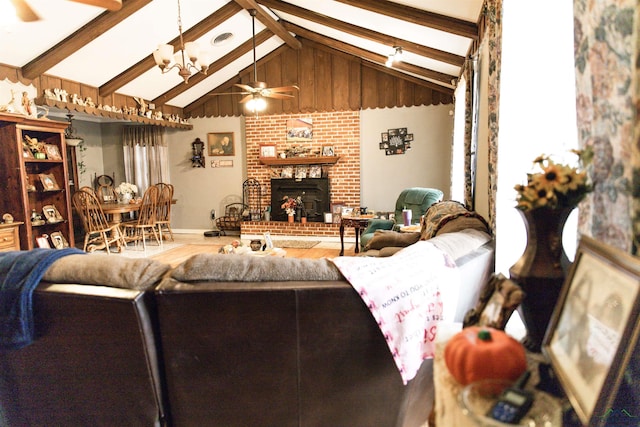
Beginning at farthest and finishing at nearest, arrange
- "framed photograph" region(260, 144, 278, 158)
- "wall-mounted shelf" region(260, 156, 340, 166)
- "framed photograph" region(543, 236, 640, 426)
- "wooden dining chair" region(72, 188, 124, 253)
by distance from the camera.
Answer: "framed photograph" region(260, 144, 278, 158) < "wall-mounted shelf" region(260, 156, 340, 166) < "wooden dining chair" region(72, 188, 124, 253) < "framed photograph" region(543, 236, 640, 426)

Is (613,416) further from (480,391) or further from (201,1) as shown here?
(201,1)

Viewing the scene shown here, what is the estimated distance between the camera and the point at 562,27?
5.25 feet

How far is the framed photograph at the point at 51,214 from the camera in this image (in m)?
4.60

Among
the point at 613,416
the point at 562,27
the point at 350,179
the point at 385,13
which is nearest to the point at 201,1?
the point at 385,13

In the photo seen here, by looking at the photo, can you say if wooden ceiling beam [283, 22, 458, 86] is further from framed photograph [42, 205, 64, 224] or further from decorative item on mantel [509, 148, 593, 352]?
decorative item on mantel [509, 148, 593, 352]

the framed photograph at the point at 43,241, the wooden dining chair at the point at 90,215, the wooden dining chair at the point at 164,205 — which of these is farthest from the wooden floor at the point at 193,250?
the framed photograph at the point at 43,241

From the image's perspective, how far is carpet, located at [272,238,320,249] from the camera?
19.5ft

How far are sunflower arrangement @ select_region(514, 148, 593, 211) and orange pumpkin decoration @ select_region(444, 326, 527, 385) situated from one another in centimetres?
41

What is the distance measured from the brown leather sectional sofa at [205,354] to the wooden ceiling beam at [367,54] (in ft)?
15.4

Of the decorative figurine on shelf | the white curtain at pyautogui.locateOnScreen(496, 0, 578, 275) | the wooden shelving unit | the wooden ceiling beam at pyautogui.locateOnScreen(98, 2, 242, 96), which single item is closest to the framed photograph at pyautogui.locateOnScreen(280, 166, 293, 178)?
the decorative figurine on shelf

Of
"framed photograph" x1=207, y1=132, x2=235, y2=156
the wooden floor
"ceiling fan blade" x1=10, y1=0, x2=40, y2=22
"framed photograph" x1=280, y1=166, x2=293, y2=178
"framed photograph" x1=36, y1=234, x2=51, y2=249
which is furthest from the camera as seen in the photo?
"framed photograph" x1=207, y1=132, x2=235, y2=156

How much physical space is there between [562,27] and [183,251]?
552 cm

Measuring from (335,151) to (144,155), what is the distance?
3.84 m

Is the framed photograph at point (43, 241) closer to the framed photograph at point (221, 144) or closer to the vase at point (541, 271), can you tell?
the framed photograph at point (221, 144)
